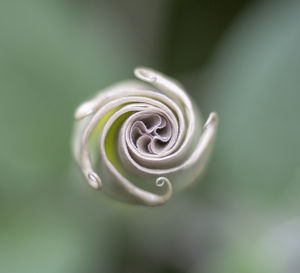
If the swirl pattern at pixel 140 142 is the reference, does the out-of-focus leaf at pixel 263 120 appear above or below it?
above

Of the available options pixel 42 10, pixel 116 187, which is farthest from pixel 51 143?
pixel 116 187

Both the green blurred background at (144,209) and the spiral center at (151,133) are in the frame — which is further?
the green blurred background at (144,209)

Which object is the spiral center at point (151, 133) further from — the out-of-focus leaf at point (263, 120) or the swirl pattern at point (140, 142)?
the out-of-focus leaf at point (263, 120)

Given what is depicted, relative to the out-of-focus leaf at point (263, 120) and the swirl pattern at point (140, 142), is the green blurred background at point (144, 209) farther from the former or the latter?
the swirl pattern at point (140, 142)

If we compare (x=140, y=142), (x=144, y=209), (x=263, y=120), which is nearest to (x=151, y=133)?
(x=140, y=142)

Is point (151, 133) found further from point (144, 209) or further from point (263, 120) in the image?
point (263, 120)

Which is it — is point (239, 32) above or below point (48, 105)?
above

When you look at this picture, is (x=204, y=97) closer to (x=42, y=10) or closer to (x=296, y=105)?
(x=296, y=105)

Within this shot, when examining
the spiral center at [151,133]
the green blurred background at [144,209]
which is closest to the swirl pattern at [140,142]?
the spiral center at [151,133]
